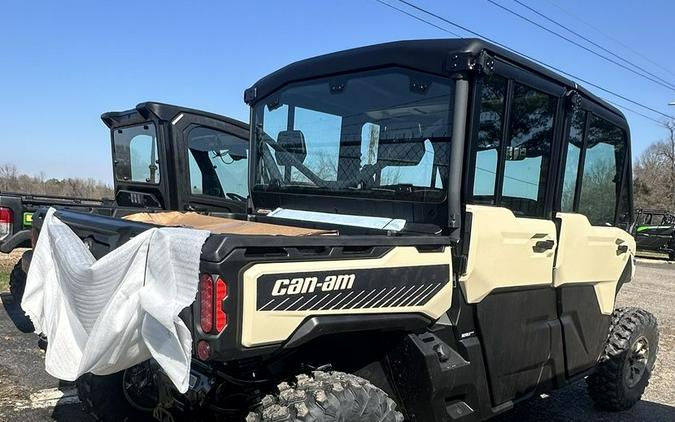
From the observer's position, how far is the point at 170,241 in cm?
223

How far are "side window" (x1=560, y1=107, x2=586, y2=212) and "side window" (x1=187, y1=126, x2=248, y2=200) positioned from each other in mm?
4286

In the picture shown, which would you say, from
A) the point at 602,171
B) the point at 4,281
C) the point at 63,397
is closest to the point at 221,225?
the point at 63,397

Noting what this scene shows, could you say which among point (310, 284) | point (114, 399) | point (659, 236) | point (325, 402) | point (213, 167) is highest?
point (213, 167)

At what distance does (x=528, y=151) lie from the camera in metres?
3.60

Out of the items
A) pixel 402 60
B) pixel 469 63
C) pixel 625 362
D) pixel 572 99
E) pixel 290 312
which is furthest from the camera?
pixel 625 362

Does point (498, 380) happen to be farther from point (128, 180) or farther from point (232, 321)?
point (128, 180)

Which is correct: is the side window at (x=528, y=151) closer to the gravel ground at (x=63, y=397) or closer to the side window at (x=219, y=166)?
the gravel ground at (x=63, y=397)

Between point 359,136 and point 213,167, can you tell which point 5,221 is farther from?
point 359,136

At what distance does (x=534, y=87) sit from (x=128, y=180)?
241 inches

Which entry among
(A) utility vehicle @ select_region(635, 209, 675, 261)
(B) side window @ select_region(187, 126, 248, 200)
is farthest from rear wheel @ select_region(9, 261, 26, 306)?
(A) utility vehicle @ select_region(635, 209, 675, 261)

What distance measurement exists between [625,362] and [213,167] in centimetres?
501

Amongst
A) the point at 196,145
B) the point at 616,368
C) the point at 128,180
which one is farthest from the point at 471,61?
the point at 128,180

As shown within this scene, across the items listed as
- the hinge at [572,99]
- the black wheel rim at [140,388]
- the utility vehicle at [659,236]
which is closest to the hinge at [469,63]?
the hinge at [572,99]

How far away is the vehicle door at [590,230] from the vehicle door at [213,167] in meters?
4.20
